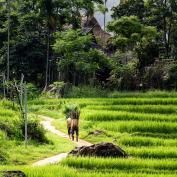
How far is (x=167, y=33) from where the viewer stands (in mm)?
44906

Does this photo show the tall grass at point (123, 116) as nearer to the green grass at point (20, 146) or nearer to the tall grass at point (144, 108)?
the tall grass at point (144, 108)

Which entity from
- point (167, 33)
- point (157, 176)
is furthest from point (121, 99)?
point (157, 176)

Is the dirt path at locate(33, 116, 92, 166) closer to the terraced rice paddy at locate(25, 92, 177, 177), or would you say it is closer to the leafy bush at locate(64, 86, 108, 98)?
the terraced rice paddy at locate(25, 92, 177, 177)

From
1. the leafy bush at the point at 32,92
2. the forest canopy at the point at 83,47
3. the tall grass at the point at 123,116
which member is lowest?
the tall grass at the point at 123,116

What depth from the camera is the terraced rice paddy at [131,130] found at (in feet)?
49.3

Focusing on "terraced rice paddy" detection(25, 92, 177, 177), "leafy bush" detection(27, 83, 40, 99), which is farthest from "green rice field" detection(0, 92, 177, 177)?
"leafy bush" detection(27, 83, 40, 99)

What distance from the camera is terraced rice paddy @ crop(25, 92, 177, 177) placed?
15016mm

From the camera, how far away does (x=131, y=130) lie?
23.7 meters

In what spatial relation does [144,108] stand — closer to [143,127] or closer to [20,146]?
[143,127]

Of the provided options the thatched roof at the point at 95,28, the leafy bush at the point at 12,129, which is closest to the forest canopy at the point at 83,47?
the thatched roof at the point at 95,28

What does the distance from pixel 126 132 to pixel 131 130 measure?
0.25 m

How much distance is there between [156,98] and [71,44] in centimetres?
839

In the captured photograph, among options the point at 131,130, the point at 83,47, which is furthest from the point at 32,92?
the point at 131,130

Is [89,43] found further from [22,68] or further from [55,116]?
[55,116]
